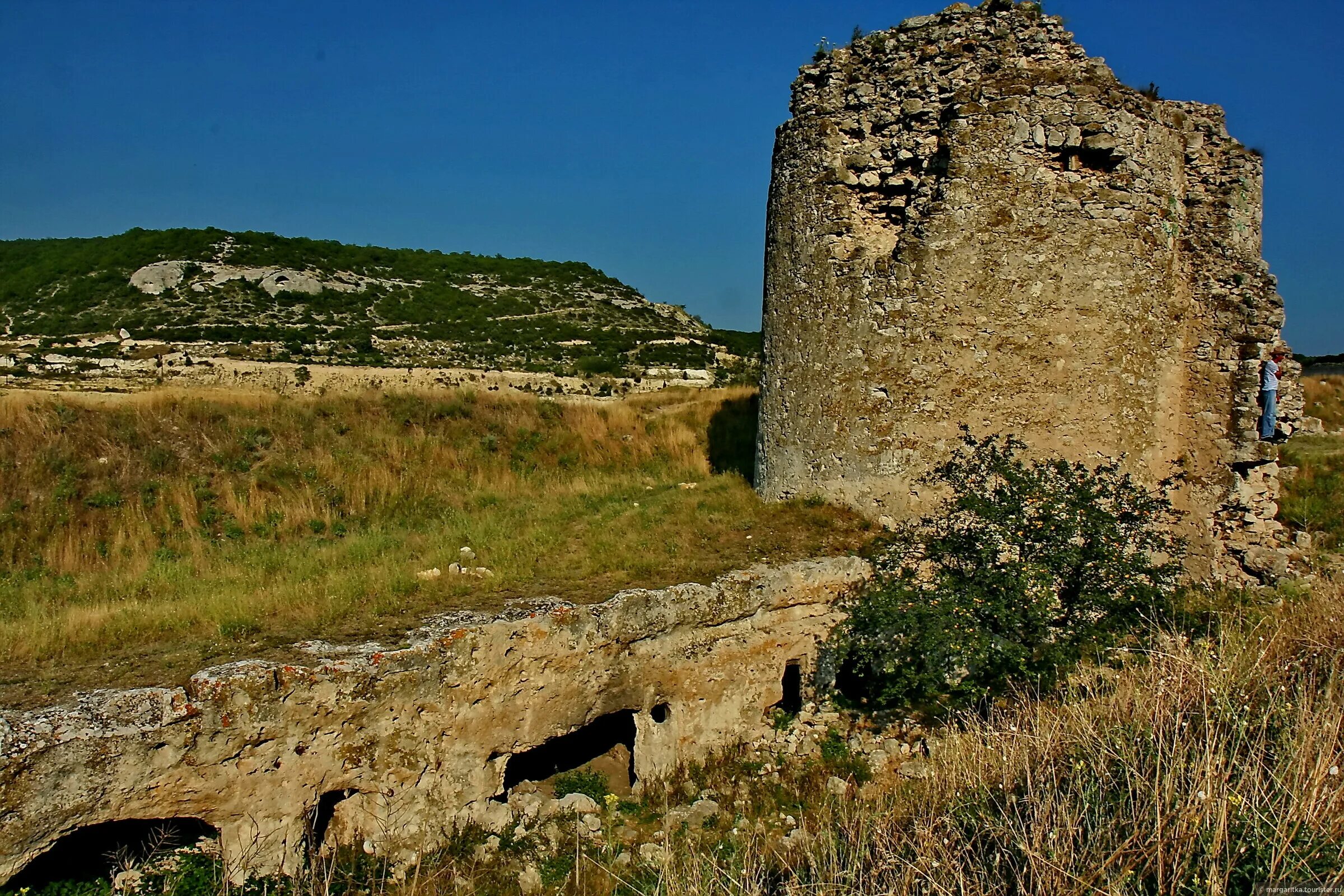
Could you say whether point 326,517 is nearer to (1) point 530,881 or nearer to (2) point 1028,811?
(1) point 530,881

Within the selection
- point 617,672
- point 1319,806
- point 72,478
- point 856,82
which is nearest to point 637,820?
point 617,672

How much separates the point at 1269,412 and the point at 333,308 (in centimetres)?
3444

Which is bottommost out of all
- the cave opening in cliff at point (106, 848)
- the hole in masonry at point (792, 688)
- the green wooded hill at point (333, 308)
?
the cave opening in cliff at point (106, 848)

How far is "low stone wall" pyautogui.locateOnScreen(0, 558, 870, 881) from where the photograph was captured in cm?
445

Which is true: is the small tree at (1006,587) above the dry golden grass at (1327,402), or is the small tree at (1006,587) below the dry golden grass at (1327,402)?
below

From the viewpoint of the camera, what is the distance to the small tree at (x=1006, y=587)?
20.7ft

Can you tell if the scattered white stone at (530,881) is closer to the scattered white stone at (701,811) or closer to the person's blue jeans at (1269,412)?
the scattered white stone at (701,811)

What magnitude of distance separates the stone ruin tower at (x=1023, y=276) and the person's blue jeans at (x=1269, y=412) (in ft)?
0.58

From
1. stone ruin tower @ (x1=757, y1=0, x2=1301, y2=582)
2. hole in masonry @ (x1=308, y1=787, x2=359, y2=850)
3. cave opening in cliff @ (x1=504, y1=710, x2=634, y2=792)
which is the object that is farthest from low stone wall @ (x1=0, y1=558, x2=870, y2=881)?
stone ruin tower @ (x1=757, y1=0, x2=1301, y2=582)

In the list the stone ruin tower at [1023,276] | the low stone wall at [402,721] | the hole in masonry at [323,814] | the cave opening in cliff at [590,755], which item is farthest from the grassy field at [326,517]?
the stone ruin tower at [1023,276]

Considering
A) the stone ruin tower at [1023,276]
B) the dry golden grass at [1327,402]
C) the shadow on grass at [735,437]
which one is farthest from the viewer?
the dry golden grass at [1327,402]

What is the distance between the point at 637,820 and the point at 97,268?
137 feet

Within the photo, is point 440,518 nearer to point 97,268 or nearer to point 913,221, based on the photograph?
point 913,221

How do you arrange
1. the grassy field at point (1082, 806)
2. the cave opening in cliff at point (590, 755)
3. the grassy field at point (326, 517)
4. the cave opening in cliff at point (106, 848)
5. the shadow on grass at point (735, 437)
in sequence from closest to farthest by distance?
the grassy field at point (1082, 806), the cave opening in cliff at point (106, 848), the grassy field at point (326, 517), the cave opening in cliff at point (590, 755), the shadow on grass at point (735, 437)
